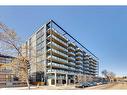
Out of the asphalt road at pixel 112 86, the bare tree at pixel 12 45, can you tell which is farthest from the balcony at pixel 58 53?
the asphalt road at pixel 112 86

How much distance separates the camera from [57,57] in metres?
4.41

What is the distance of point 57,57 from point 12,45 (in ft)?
2.88

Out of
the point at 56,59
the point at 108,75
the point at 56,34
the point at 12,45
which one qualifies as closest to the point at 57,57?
the point at 56,59

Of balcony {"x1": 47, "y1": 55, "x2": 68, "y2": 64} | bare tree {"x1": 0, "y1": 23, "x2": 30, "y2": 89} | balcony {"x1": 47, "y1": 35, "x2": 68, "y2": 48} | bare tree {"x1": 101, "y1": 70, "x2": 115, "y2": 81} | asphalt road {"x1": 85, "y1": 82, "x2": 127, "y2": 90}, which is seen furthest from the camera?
balcony {"x1": 47, "y1": 55, "x2": 68, "y2": 64}

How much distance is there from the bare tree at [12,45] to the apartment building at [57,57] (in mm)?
92

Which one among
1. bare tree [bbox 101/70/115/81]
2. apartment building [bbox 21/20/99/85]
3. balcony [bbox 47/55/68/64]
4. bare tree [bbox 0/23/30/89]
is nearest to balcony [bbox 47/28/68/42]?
apartment building [bbox 21/20/99/85]

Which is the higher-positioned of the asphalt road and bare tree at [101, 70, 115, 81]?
bare tree at [101, 70, 115, 81]

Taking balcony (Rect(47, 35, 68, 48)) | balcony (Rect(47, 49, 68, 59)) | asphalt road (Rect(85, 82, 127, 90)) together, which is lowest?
asphalt road (Rect(85, 82, 127, 90))

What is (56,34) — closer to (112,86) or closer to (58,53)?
(58,53)

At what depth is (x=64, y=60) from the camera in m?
4.70

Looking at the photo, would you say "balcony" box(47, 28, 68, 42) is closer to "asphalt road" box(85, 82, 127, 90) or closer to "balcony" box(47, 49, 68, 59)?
"balcony" box(47, 49, 68, 59)

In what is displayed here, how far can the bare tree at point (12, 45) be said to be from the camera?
12.9 feet

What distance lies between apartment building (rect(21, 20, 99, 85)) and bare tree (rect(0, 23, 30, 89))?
9 cm

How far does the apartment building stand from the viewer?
13.2 ft
